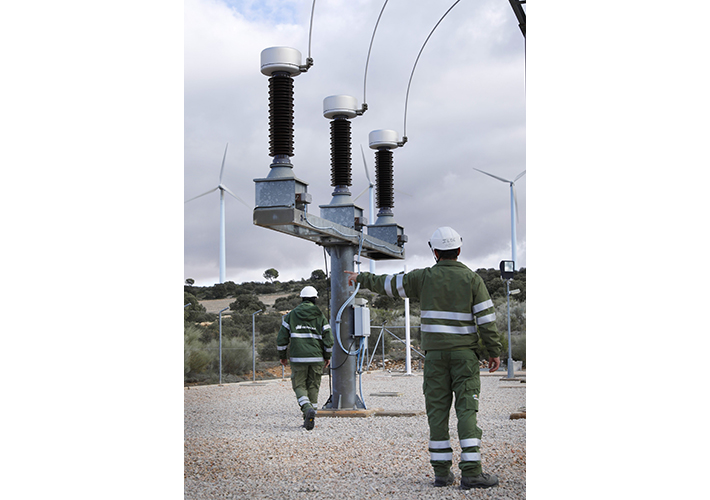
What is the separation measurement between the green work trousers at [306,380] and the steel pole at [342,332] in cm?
35

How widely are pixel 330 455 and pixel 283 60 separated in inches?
147

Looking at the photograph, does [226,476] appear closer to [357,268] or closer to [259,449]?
[259,449]

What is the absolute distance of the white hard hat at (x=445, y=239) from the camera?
18.1 ft

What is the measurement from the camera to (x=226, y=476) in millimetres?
5523

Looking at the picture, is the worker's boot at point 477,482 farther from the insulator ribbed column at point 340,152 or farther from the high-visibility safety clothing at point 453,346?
the insulator ribbed column at point 340,152

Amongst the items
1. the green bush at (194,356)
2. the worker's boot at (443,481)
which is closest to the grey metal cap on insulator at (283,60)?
the worker's boot at (443,481)

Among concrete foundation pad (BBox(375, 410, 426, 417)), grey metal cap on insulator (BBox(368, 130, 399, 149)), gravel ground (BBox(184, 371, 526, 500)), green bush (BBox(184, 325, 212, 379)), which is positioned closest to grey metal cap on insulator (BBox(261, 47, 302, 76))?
grey metal cap on insulator (BBox(368, 130, 399, 149))

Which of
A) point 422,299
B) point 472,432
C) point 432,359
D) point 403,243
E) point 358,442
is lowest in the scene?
point 358,442

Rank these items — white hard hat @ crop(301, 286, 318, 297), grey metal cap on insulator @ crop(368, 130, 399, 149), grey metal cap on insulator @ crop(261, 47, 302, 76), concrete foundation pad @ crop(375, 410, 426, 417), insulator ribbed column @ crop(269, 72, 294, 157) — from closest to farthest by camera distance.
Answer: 1. grey metal cap on insulator @ crop(261, 47, 302, 76)
2. insulator ribbed column @ crop(269, 72, 294, 157)
3. white hard hat @ crop(301, 286, 318, 297)
4. concrete foundation pad @ crop(375, 410, 426, 417)
5. grey metal cap on insulator @ crop(368, 130, 399, 149)

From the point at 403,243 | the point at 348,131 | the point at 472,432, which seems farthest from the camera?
the point at 403,243

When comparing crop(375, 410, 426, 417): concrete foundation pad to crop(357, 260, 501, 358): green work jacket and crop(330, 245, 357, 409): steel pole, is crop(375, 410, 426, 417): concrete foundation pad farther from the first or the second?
crop(357, 260, 501, 358): green work jacket

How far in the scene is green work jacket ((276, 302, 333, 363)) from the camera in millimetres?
8984
